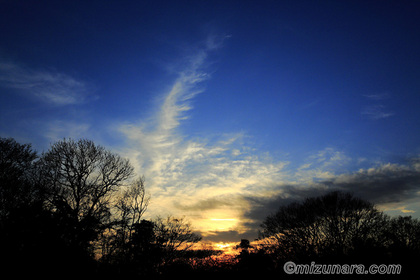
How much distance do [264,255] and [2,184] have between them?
4095cm

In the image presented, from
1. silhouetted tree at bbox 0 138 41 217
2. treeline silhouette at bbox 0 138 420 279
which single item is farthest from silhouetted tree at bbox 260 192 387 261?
silhouetted tree at bbox 0 138 41 217

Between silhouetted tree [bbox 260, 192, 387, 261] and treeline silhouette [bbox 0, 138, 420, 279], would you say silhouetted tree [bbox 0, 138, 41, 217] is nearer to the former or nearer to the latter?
treeline silhouette [bbox 0, 138, 420, 279]

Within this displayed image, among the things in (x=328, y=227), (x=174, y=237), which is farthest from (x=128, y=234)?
(x=328, y=227)

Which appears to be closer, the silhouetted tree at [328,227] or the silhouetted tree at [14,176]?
the silhouetted tree at [14,176]

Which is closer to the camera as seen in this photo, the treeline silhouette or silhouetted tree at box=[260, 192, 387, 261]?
the treeline silhouette

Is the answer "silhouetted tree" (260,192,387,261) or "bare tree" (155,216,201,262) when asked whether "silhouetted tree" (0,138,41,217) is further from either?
"silhouetted tree" (260,192,387,261)

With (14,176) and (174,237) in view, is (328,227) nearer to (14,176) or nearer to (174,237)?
(174,237)

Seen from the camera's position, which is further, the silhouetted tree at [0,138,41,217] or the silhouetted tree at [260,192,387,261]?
the silhouetted tree at [260,192,387,261]

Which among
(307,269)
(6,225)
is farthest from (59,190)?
(307,269)

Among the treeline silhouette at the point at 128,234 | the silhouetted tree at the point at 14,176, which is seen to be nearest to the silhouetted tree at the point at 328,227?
the treeline silhouette at the point at 128,234

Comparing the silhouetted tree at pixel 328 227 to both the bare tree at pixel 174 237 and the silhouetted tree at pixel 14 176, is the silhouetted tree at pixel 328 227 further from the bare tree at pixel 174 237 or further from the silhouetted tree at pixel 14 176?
the silhouetted tree at pixel 14 176

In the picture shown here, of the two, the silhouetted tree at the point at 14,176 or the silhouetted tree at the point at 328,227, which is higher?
the silhouetted tree at the point at 14,176

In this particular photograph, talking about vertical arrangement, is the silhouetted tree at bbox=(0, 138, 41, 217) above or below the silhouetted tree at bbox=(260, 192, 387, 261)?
above

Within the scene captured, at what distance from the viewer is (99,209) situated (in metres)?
21.0
